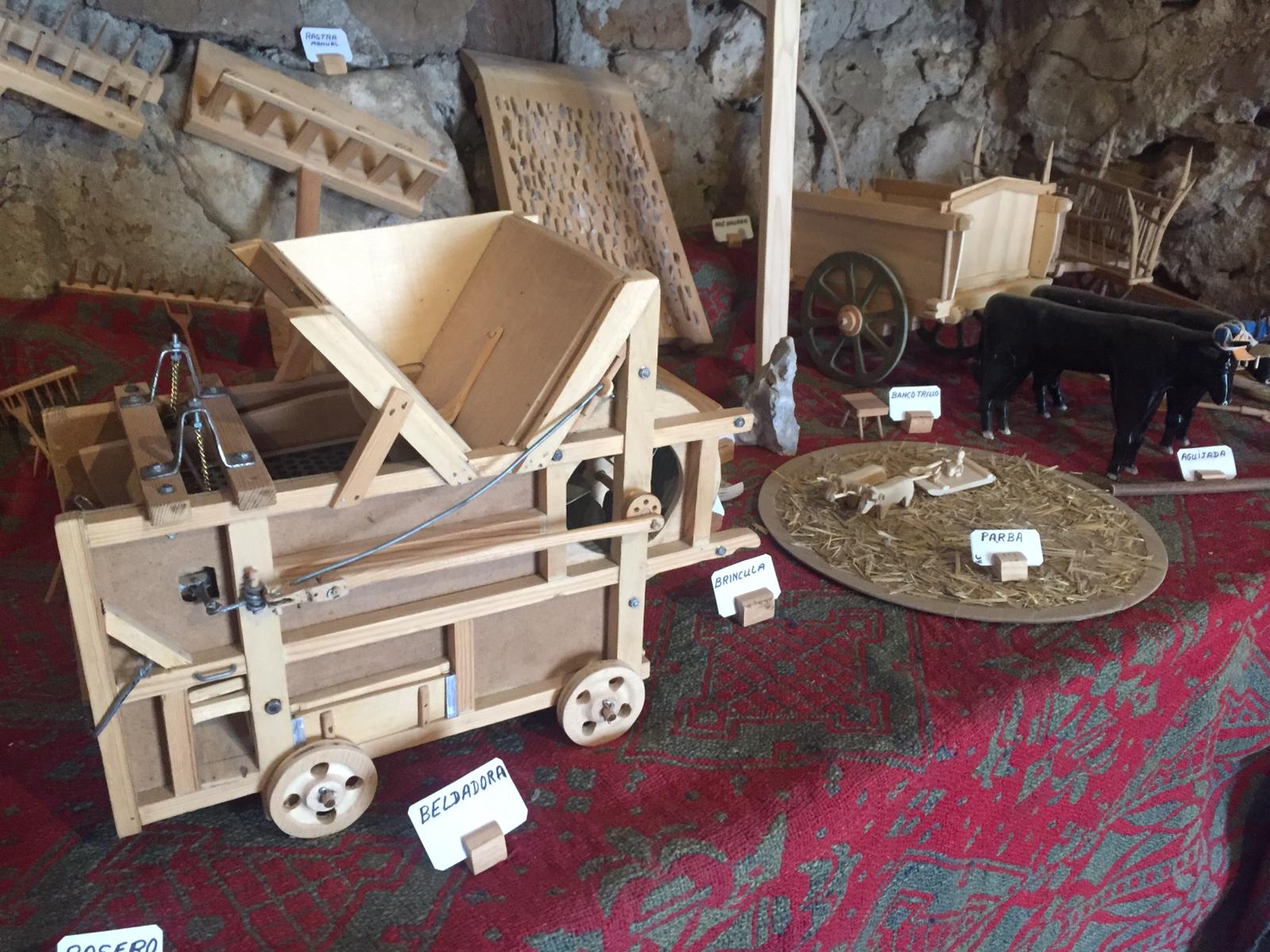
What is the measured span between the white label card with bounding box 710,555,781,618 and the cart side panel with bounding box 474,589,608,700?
19.5 inches

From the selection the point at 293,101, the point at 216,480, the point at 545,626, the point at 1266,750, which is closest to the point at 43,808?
the point at 216,480

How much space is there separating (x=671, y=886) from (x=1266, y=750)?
5.98ft

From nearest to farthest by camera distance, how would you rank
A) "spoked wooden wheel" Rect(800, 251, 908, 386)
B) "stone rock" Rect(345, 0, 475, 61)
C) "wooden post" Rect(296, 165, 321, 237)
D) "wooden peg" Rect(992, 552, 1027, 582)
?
"wooden peg" Rect(992, 552, 1027, 582)
"wooden post" Rect(296, 165, 321, 237)
"stone rock" Rect(345, 0, 475, 61)
"spoked wooden wheel" Rect(800, 251, 908, 386)

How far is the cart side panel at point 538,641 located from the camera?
1834 millimetres

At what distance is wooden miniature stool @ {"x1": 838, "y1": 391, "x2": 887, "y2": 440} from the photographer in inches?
130

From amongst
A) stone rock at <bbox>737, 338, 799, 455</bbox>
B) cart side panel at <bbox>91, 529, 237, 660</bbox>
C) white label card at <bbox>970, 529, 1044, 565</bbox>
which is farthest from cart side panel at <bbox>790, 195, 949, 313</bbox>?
cart side panel at <bbox>91, 529, 237, 660</bbox>

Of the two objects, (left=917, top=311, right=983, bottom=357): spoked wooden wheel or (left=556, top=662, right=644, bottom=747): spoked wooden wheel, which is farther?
(left=917, top=311, right=983, bottom=357): spoked wooden wheel

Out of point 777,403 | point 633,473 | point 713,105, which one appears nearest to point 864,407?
point 777,403

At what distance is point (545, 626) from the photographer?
187cm

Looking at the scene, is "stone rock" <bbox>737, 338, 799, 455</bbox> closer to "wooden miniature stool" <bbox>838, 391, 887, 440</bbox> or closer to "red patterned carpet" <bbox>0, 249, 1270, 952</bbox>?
"wooden miniature stool" <bbox>838, 391, 887, 440</bbox>

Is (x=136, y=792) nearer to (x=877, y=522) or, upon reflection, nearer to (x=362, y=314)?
(x=362, y=314)

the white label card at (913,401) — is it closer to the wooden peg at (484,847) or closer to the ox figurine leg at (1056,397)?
the ox figurine leg at (1056,397)

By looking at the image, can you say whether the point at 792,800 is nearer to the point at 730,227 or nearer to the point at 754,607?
the point at 754,607

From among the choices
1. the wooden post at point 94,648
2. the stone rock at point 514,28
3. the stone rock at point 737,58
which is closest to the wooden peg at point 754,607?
the wooden post at point 94,648
